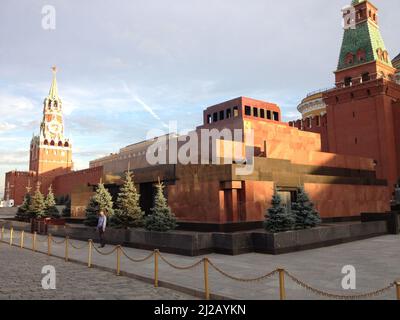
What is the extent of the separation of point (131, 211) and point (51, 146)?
97971 millimetres

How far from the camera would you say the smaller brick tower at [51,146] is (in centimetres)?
10625

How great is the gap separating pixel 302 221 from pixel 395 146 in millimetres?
32129

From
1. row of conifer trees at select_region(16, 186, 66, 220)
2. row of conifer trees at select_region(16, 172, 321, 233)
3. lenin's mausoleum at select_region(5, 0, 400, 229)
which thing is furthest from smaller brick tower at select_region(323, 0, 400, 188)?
row of conifer trees at select_region(16, 186, 66, 220)

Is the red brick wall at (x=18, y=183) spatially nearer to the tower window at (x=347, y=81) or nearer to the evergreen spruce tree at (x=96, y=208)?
the tower window at (x=347, y=81)

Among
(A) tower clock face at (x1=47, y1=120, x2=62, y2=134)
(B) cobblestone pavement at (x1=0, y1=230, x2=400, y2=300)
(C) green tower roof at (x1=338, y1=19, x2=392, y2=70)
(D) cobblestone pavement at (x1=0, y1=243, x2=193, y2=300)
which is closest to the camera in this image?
(B) cobblestone pavement at (x1=0, y1=230, x2=400, y2=300)

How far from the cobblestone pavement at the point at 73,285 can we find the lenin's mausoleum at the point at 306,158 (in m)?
8.12

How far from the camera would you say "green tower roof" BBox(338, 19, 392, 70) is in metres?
43.3

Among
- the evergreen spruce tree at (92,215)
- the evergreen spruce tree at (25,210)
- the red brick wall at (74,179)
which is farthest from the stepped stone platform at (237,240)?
the red brick wall at (74,179)

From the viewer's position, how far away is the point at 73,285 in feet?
33.1

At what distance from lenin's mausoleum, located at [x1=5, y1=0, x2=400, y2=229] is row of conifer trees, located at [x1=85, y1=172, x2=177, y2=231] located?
2259 mm

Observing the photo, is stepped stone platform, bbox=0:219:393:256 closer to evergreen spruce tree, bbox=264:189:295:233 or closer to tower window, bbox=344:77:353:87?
evergreen spruce tree, bbox=264:189:295:233

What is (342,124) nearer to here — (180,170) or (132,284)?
(180,170)

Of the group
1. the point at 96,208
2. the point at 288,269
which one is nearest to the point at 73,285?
the point at 288,269

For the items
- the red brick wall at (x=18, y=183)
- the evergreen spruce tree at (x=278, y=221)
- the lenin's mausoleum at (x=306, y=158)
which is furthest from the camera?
the red brick wall at (x=18, y=183)
